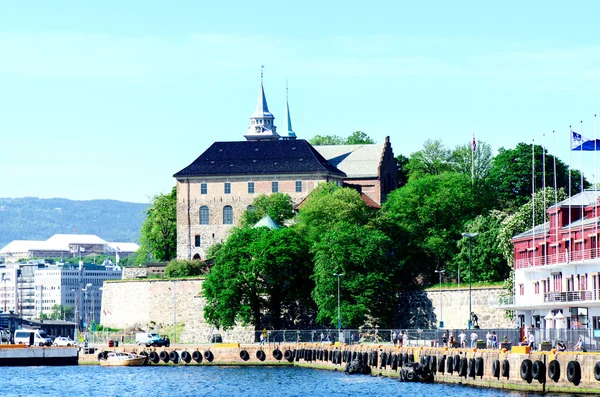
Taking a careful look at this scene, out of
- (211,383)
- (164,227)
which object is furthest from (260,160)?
(211,383)

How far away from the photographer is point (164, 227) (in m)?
161

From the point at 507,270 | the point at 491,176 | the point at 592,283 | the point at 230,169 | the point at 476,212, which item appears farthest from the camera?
the point at 230,169

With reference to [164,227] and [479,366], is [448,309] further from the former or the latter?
[164,227]

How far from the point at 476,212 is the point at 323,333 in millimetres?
26996

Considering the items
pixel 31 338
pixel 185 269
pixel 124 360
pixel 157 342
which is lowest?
pixel 124 360

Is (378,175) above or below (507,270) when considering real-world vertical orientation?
above

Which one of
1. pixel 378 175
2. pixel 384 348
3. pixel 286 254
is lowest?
pixel 384 348

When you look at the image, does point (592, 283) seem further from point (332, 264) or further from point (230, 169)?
point (230, 169)

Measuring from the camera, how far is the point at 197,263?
14062 centimetres

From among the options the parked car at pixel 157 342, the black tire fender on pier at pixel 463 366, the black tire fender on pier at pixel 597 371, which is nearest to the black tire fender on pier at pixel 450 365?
the black tire fender on pier at pixel 463 366

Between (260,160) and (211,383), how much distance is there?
69742 millimetres

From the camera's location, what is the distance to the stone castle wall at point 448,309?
107 m

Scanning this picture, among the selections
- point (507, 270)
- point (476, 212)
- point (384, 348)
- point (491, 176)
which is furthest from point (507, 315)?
point (491, 176)

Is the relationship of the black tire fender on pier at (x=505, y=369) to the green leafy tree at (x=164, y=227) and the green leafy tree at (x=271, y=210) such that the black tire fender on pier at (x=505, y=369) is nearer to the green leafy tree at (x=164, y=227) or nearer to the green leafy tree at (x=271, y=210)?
the green leafy tree at (x=271, y=210)
